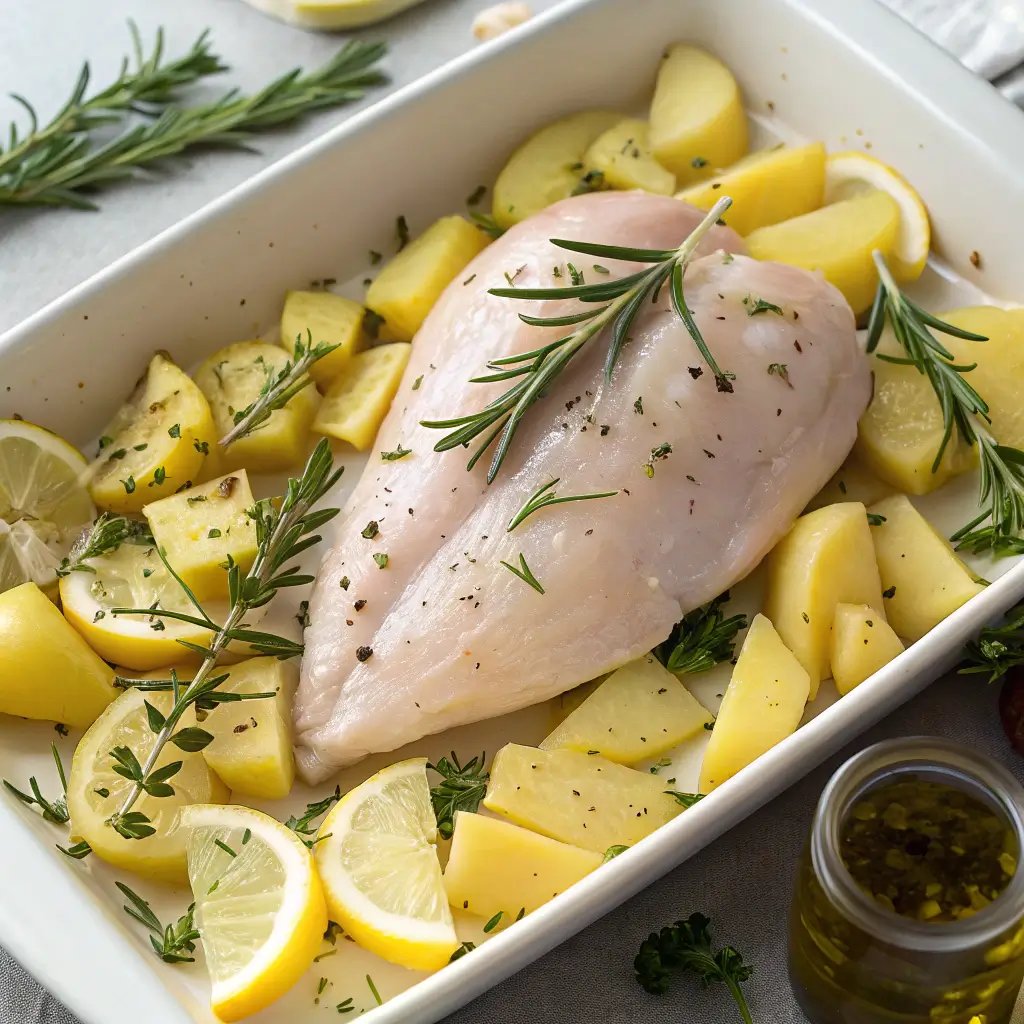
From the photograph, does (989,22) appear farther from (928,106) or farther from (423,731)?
(423,731)

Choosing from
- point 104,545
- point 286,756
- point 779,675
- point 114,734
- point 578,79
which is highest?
point 578,79

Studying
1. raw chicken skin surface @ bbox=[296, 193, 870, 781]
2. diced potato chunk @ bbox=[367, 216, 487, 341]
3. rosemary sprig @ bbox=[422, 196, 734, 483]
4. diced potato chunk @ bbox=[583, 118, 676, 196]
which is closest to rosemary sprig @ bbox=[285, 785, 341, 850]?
raw chicken skin surface @ bbox=[296, 193, 870, 781]

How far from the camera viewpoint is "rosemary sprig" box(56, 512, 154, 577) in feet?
6.77

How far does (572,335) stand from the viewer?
6.64 feet

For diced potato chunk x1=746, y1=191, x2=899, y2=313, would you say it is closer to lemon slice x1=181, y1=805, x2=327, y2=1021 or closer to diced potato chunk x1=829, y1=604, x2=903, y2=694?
diced potato chunk x1=829, y1=604, x2=903, y2=694

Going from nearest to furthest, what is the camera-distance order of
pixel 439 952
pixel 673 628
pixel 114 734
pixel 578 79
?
pixel 439 952 → pixel 114 734 → pixel 673 628 → pixel 578 79

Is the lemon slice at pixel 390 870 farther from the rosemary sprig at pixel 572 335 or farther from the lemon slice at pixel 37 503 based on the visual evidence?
the lemon slice at pixel 37 503

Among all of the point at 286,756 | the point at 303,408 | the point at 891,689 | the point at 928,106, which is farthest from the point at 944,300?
the point at 286,756

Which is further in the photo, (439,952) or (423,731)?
(423,731)

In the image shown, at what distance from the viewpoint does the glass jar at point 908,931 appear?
1.47 meters

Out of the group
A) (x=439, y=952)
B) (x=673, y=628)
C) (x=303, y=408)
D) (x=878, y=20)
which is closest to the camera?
(x=439, y=952)

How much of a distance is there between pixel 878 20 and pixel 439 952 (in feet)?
6.29

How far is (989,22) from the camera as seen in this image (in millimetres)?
2787

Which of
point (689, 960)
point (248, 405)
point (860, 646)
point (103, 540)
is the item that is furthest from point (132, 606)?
point (860, 646)
